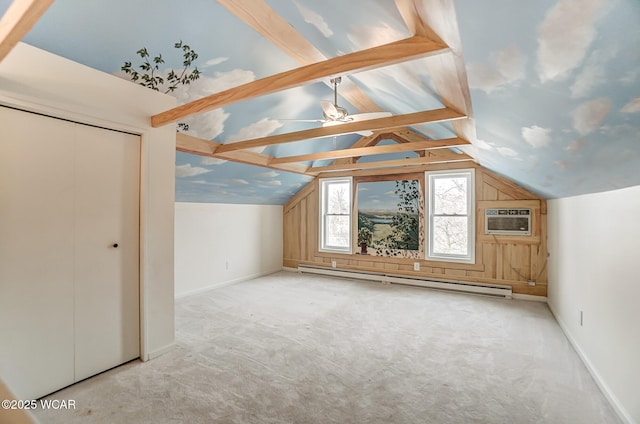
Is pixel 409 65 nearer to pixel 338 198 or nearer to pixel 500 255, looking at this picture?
pixel 500 255

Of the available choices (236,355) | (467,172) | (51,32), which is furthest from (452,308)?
(51,32)

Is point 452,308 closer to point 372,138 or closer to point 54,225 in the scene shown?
point 372,138

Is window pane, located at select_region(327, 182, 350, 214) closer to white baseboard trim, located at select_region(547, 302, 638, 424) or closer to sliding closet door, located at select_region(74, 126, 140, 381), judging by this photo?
white baseboard trim, located at select_region(547, 302, 638, 424)

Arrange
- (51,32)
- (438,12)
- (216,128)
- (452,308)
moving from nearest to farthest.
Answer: (438,12) → (51,32) → (216,128) → (452,308)

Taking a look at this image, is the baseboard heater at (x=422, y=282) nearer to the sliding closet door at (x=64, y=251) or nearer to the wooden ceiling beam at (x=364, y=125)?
the wooden ceiling beam at (x=364, y=125)

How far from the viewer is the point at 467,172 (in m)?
4.71

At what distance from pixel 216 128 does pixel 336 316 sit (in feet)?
8.86

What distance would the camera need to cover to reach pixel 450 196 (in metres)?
4.91

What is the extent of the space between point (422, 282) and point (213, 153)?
388 centimetres

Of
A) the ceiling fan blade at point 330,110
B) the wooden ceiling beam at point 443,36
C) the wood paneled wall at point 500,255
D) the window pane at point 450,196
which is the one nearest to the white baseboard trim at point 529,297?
the wood paneled wall at point 500,255

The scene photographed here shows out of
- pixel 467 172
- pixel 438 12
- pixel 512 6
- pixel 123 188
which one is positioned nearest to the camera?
pixel 512 6

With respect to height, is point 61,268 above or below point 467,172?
below

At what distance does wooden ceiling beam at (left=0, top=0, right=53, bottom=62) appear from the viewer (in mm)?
1146

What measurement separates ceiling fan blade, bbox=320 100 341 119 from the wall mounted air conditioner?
10.4 ft
